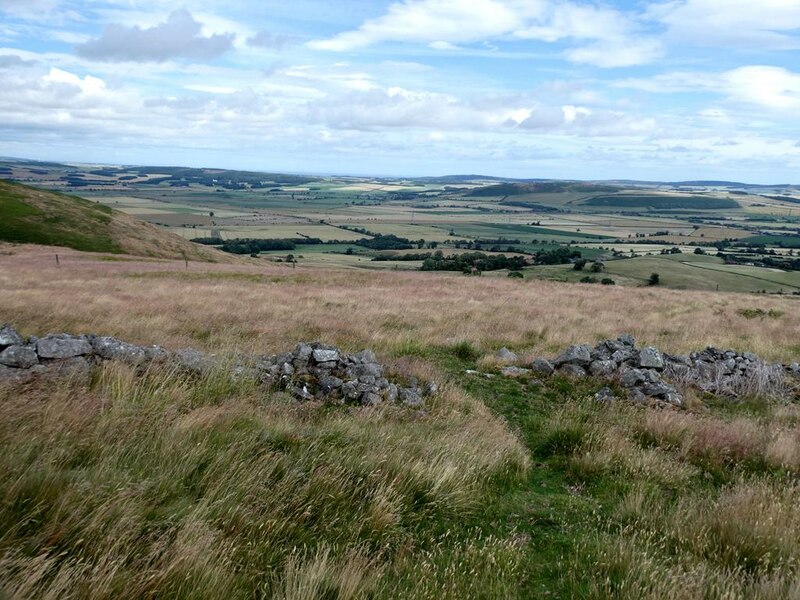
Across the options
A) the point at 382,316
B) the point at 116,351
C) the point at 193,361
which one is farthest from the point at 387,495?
the point at 382,316

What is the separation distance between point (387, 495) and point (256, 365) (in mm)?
4769

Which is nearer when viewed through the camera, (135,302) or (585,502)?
(585,502)

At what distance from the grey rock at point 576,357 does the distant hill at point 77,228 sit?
56480mm

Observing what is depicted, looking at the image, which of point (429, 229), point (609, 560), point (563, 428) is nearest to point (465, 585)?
point (609, 560)

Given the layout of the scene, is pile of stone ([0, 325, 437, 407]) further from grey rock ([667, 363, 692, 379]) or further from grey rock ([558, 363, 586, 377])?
grey rock ([667, 363, 692, 379])

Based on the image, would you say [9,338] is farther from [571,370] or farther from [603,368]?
[603,368]

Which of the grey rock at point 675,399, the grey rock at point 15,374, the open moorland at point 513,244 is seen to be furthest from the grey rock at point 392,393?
the open moorland at point 513,244

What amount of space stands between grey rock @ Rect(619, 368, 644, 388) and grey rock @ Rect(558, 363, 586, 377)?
0.78m

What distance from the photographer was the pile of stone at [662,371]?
1058 centimetres

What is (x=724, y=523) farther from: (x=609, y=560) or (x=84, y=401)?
(x=84, y=401)

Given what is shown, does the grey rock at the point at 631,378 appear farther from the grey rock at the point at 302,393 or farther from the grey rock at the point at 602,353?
the grey rock at the point at 302,393

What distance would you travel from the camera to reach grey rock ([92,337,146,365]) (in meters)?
7.73

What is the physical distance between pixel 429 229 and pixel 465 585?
5259 inches

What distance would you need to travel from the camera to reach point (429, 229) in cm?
13562
